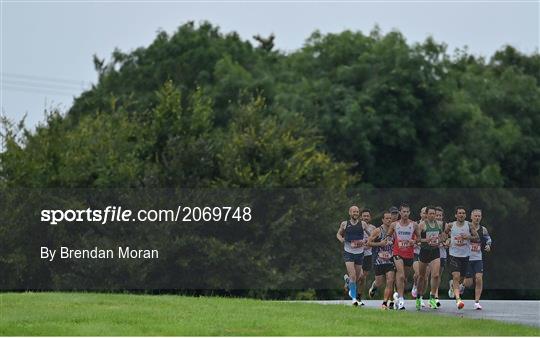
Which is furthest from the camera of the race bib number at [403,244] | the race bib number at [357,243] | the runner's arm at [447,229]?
the runner's arm at [447,229]

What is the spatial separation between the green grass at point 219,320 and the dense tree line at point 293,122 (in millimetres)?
18147

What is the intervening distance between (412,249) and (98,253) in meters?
19.1

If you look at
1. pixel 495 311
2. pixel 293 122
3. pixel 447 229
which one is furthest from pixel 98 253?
pixel 447 229

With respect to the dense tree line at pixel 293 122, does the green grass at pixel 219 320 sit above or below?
below

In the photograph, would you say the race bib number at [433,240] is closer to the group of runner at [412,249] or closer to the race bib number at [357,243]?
the group of runner at [412,249]

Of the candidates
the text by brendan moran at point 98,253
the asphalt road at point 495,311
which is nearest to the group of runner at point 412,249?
the asphalt road at point 495,311

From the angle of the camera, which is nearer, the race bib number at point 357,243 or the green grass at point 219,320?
the green grass at point 219,320

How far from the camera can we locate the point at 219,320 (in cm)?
2155

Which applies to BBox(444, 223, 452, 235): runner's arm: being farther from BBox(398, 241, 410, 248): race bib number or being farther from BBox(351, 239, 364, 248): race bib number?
BBox(351, 239, 364, 248): race bib number

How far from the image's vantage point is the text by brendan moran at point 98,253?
4062 cm

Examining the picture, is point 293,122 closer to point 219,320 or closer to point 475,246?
point 475,246

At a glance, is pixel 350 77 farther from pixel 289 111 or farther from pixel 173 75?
pixel 173 75

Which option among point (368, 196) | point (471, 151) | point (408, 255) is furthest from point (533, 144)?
point (408, 255)

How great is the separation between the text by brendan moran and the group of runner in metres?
17.4
